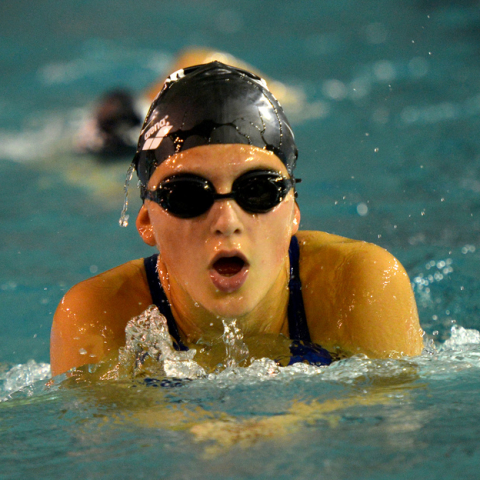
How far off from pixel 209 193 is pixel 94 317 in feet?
2.00

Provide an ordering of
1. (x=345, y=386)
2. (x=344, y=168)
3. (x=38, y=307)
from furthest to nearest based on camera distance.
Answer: (x=344, y=168) → (x=38, y=307) → (x=345, y=386)

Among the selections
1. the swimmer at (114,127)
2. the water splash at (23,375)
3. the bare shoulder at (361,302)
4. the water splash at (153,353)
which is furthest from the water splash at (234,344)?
the swimmer at (114,127)

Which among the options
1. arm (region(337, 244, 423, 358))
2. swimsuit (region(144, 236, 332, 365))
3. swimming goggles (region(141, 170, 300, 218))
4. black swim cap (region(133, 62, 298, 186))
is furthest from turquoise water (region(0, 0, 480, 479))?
black swim cap (region(133, 62, 298, 186))

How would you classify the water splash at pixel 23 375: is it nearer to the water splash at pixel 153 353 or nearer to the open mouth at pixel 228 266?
the water splash at pixel 153 353

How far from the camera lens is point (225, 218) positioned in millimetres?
1915

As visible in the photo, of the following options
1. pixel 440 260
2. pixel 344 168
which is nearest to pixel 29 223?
pixel 344 168

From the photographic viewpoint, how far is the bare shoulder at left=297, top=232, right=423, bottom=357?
2113mm

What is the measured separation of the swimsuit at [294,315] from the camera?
2197mm

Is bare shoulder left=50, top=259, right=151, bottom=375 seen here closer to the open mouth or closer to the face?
the face

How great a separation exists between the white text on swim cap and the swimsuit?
1.58ft

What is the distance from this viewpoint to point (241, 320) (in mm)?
2193

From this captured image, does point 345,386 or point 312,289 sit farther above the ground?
point 312,289

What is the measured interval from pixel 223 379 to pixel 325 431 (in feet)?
1.72

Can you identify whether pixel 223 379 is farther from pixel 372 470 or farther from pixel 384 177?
pixel 384 177
